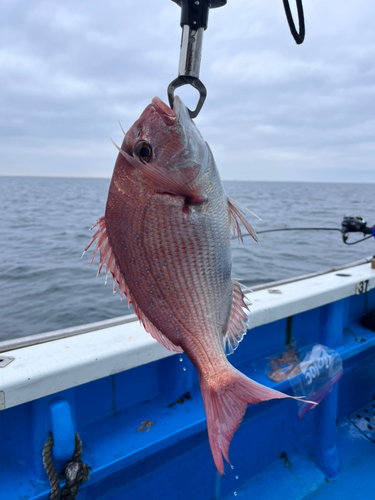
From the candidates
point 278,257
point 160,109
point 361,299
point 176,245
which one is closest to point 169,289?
point 176,245

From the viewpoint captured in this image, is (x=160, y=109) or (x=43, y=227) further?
(x=43, y=227)

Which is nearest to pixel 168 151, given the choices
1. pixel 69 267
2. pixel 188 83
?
pixel 188 83

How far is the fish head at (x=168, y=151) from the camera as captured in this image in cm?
93

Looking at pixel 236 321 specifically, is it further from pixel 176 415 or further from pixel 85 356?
pixel 176 415

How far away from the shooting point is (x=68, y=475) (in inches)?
66.8

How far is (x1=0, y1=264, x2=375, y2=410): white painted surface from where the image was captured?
1619 mm

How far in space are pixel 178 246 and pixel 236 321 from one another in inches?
12.2

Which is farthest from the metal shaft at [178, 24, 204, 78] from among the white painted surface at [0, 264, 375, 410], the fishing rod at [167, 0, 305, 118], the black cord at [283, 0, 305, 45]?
the white painted surface at [0, 264, 375, 410]

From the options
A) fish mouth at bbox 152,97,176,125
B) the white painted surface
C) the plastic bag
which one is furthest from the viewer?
the plastic bag

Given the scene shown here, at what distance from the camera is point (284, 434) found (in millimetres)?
2787

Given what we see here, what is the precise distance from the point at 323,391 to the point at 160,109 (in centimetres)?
245

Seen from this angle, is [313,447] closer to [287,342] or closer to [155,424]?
[287,342]

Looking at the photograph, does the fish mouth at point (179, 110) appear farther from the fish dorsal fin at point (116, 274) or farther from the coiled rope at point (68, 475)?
the coiled rope at point (68, 475)

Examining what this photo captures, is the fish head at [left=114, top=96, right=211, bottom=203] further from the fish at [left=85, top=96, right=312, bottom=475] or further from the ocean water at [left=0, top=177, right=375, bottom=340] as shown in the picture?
the ocean water at [left=0, top=177, right=375, bottom=340]
